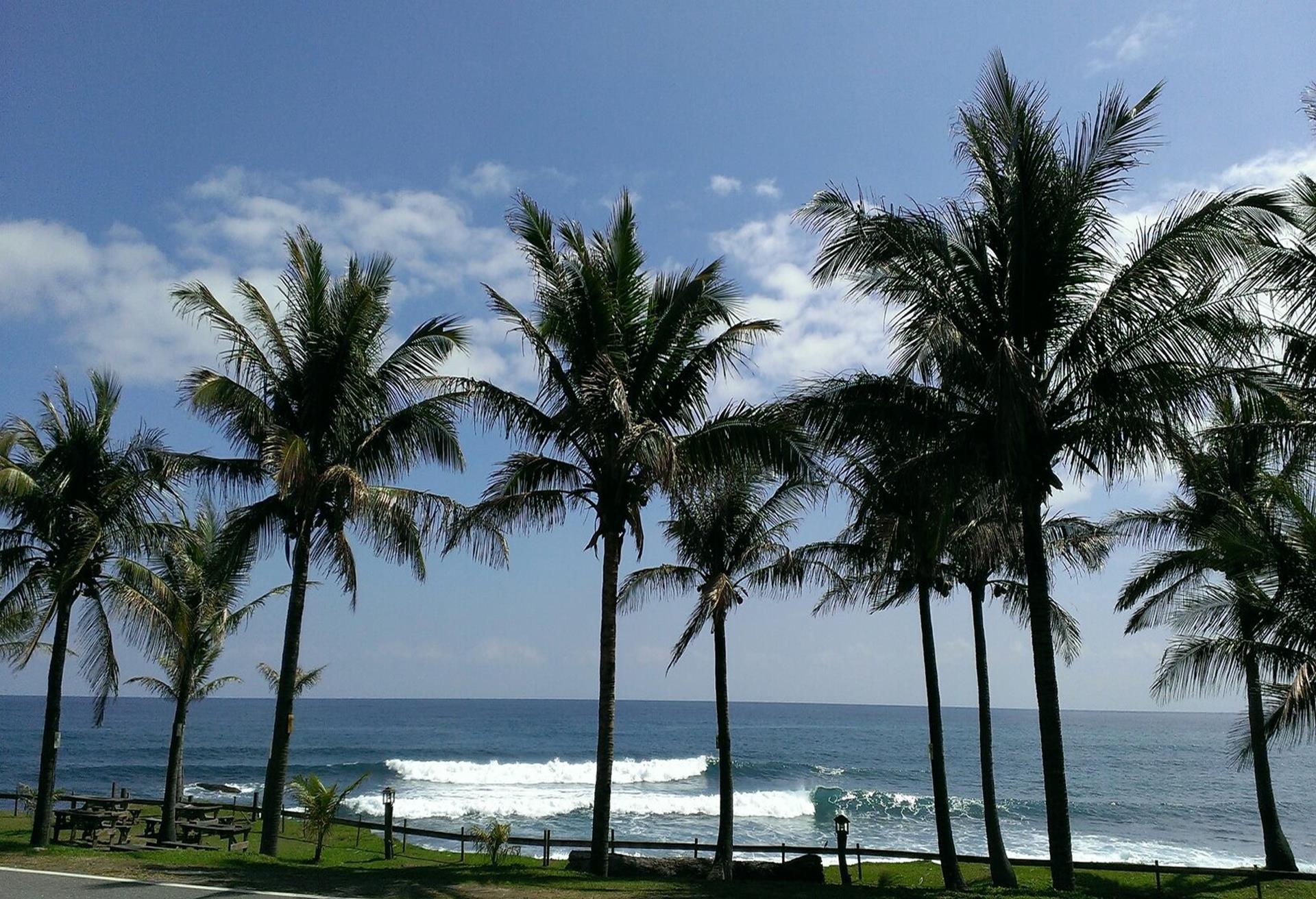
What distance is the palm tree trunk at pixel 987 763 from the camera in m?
17.2

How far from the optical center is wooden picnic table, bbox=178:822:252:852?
16922 mm

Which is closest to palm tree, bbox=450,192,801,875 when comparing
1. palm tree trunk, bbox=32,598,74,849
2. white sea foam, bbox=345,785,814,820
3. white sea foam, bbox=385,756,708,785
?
palm tree trunk, bbox=32,598,74,849

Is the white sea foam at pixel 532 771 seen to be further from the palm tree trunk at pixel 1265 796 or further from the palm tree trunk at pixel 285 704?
the palm tree trunk at pixel 285 704

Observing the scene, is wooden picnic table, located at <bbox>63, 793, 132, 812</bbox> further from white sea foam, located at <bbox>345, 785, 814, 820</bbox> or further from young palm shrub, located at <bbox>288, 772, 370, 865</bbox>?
white sea foam, located at <bbox>345, 785, 814, 820</bbox>

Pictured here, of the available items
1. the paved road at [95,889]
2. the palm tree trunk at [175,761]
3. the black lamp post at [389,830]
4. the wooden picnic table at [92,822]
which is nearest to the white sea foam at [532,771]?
the black lamp post at [389,830]

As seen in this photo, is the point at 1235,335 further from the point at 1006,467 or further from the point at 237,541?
the point at 237,541

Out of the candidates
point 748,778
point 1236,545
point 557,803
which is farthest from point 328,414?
point 748,778

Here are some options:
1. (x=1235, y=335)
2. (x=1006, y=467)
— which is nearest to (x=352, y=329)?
(x=1006, y=467)

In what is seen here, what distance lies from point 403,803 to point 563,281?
37694mm

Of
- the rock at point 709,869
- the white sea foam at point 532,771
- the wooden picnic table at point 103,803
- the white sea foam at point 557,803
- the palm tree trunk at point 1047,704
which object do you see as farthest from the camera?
the white sea foam at point 532,771

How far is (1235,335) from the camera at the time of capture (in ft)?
34.6

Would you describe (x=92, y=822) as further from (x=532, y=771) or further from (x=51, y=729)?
(x=532, y=771)

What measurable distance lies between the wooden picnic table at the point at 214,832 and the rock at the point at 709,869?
614 cm

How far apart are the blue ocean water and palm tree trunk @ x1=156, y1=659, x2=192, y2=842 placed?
17.1m
